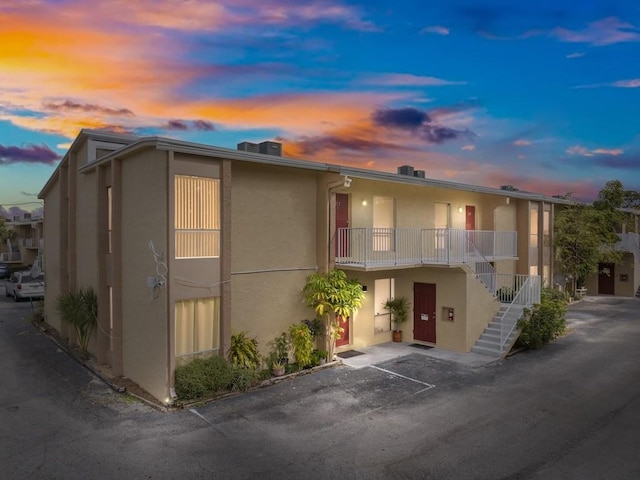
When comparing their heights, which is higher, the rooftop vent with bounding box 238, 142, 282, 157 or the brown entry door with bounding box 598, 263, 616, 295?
the rooftop vent with bounding box 238, 142, 282, 157

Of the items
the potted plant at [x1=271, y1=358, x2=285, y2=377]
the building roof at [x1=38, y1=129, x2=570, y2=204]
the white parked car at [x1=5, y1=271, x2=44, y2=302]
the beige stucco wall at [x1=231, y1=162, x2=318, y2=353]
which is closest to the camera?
the building roof at [x1=38, y1=129, x2=570, y2=204]

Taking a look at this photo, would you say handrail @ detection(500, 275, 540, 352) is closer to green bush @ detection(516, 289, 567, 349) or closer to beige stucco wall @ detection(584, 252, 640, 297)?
green bush @ detection(516, 289, 567, 349)

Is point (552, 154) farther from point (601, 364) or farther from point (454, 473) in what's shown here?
point (454, 473)

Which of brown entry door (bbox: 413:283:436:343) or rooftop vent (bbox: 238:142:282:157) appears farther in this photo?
brown entry door (bbox: 413:283:436:343)

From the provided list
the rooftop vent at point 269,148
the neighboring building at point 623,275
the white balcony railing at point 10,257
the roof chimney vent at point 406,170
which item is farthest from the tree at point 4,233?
the neighboring building at point 623,275

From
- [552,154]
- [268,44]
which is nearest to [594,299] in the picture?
[552,154]

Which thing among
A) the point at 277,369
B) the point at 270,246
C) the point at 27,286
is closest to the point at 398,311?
the point at 277,369

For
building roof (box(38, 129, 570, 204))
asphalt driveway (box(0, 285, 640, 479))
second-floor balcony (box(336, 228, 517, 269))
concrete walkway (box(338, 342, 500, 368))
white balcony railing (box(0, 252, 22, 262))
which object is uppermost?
building roof (box(38, 129, 570, 204))

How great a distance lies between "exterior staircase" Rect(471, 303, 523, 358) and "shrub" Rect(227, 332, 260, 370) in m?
8.84

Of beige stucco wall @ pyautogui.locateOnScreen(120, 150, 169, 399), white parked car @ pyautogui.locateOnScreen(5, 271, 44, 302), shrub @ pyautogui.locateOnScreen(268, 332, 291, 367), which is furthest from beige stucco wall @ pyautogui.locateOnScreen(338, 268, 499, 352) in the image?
white parked car @ pyautogui.locateOnScreen(5, 271, 44, 302)

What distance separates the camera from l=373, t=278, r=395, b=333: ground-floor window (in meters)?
17.5

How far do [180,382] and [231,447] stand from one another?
306 centimetres

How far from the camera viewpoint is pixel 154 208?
11.3 meters

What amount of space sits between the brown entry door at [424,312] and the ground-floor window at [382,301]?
107cm
